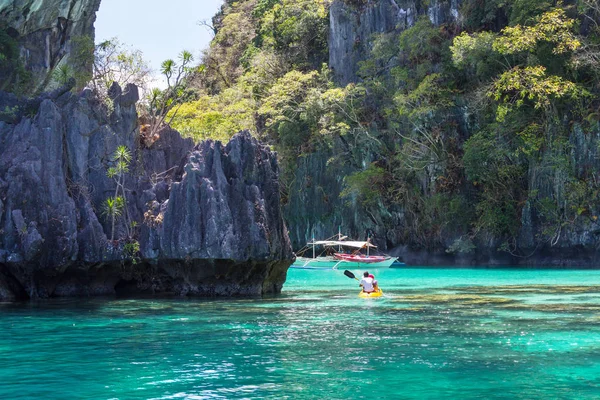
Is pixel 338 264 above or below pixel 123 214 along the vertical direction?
below

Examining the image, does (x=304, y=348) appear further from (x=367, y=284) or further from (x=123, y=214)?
(x=123, y=214)

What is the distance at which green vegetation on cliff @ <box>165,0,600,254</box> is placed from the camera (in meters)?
44.9

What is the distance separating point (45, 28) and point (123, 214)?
22.0 metres

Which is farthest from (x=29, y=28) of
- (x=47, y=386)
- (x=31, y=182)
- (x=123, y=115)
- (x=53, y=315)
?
(x=47, y=386)

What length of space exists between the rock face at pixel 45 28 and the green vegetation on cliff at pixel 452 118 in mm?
11506

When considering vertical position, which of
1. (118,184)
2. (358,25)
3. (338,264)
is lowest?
(338,264)

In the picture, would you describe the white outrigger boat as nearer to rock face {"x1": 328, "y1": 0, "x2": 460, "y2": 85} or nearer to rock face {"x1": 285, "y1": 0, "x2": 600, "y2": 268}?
rock face {"x1": 285, "y1": 0, "x2": 600, "y2": 268}

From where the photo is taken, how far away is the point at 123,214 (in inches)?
1099

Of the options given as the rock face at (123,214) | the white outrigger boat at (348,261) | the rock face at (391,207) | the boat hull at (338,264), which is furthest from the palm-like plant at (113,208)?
the rock face at (391,207)

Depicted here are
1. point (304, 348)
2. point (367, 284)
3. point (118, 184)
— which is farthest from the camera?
point (118, 184)

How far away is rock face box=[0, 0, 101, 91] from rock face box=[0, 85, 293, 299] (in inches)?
590

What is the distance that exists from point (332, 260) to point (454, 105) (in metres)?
12.9

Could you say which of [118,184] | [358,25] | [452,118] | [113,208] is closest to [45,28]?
[118,184]

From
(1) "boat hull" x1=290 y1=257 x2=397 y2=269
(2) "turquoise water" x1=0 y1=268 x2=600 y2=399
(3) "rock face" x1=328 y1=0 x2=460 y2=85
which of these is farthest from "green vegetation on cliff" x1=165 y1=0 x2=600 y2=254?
(2) "turquoise water" x1=0 y1=268 x2=600 y2=399
